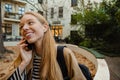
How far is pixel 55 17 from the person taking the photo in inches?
1331

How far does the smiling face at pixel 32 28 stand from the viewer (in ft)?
5.61

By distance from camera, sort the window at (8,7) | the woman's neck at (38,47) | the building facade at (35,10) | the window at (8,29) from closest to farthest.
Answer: the woman's neck at (38,47) → the building facade at (35,10) → the window at (8,7) → the window at (8,29)

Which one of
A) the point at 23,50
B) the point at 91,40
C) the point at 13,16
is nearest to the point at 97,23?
the point at 91,40

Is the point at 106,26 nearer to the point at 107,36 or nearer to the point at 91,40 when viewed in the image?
the point at 107,36

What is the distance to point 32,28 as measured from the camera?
1.71 m

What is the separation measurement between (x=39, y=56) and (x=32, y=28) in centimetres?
25

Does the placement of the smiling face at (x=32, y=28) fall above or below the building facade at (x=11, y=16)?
below

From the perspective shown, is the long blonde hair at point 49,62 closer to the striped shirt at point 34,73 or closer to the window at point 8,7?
the striped shirt at point 34,73

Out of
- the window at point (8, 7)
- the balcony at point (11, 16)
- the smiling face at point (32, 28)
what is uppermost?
the window at point (8, 7)

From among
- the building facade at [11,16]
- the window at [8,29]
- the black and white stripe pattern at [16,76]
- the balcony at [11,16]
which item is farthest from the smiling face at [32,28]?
the window at [8,29]

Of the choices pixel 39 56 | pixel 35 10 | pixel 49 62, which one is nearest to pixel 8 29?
pixel 35 10

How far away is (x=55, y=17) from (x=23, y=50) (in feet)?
106

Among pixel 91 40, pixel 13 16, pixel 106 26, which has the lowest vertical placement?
pixel 91 40

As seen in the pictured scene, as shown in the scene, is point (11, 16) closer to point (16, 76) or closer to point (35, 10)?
point (35, 10)
